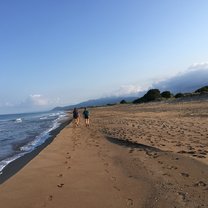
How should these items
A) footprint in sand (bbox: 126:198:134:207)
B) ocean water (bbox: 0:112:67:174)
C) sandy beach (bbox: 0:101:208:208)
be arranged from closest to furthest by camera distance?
footprint in sand (bbox: 126:198:134:207)
sandy beach (bbox: 0:101:208:208)
ocean water (bbox: 0:112:67:174)

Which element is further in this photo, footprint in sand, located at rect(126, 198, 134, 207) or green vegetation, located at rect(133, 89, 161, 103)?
green vegetation, located at rect(133, 89, 161, 103)

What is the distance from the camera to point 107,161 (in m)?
11.3

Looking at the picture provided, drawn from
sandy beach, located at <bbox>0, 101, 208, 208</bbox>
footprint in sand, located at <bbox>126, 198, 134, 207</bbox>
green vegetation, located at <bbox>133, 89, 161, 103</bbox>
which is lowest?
footprint in sand, located at <bbox>126, 198, 134, 207</bbox>

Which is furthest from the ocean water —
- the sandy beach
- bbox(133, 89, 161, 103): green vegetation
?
bbox(133, 89, 161, 103): green vegetation

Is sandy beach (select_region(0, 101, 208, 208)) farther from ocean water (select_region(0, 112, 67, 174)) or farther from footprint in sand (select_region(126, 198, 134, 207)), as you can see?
ocean water (select_region(0, 112, 67, 174))

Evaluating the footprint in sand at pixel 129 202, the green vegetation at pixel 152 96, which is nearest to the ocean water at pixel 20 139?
the footprint in sand at pixel 129 202

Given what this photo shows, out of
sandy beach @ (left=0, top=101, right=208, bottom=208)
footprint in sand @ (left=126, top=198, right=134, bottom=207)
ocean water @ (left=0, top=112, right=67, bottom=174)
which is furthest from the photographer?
ocean water @ (left=0, top=112, right=67, bottom=174)

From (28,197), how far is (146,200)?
288cm

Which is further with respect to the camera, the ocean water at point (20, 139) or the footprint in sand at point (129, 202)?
the ocean water at point (20, 139)

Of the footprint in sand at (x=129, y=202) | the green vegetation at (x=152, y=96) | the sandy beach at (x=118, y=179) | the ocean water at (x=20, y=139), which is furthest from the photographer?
the green vegetation at (x=152, y=96)

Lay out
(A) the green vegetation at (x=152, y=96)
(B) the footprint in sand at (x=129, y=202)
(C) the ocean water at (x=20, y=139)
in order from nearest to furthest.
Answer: (B) the footprint in sand at (x=129, y=202), (C) the ocean water at (x=20, y=139), (A) the green vegetation at (x=152, y=96)

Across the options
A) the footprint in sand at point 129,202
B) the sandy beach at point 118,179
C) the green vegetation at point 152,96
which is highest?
the green vegetation at point 152,96

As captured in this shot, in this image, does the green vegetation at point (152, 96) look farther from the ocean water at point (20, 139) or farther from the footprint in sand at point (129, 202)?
the footprint in sand at point (129, 202)

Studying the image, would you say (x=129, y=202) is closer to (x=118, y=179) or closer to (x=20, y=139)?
(x=118, y=179)
